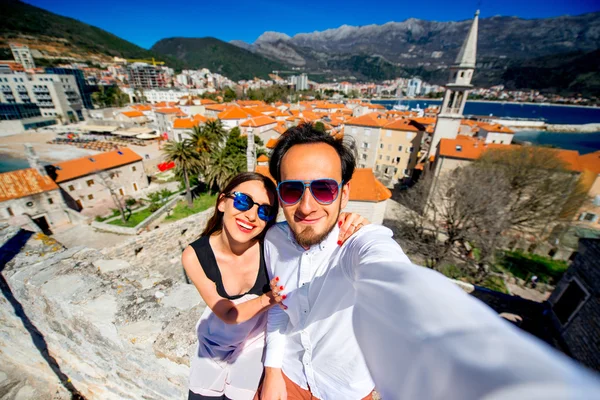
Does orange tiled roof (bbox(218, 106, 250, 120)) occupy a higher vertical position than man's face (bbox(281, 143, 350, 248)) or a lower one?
lower

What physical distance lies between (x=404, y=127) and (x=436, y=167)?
10510 millimetres

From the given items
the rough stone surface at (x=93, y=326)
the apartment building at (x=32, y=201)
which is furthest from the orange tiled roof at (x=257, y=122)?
the rough stone surface at (x=93, y=326)

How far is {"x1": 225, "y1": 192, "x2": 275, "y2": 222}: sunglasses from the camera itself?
2.21 m

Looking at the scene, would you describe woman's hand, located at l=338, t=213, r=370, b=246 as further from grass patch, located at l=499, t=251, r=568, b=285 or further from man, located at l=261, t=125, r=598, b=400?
grass patch, located at l=499, t=251, r=568, b=285

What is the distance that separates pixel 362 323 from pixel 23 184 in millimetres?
22728

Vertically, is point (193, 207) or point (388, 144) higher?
point (388, 144)

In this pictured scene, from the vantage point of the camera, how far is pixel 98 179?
1981cm

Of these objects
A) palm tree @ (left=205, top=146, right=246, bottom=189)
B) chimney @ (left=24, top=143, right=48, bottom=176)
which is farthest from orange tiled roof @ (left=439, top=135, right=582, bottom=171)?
chimney @ (left=24, top=143, right=48, bottom=176)

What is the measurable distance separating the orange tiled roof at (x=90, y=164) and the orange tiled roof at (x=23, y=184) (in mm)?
1183

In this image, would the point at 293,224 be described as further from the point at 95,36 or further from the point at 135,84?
the point at 95,36

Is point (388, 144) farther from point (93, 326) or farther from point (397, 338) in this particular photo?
point (397, 338)

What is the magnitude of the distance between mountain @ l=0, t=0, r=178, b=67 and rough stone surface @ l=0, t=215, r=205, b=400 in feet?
458

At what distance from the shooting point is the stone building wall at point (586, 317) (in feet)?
24.4

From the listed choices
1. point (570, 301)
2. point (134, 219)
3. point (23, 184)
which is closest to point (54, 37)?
point (23, 184)
